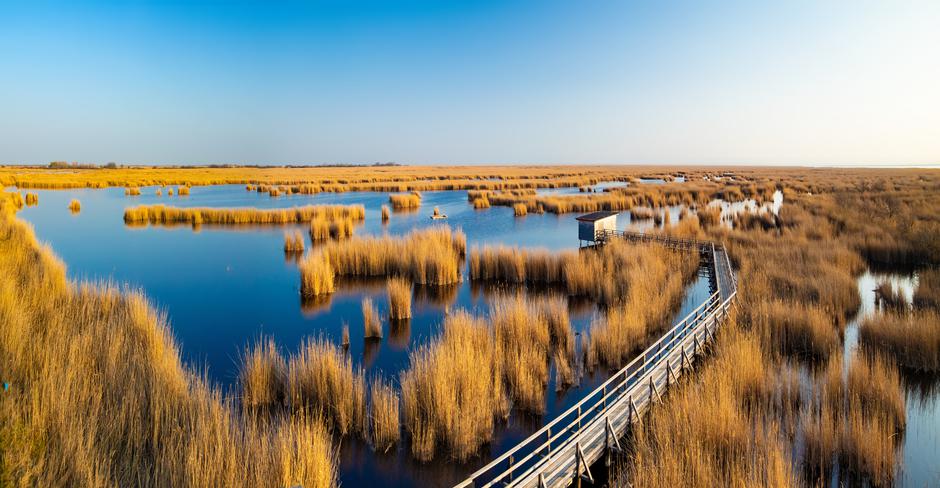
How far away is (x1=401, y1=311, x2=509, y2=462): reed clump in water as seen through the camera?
23.8 ft

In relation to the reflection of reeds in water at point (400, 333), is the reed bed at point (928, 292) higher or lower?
higher

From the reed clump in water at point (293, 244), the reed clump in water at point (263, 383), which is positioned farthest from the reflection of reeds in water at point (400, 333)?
the reed clump in water at point (293, 244)

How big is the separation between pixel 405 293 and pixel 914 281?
61.3ft

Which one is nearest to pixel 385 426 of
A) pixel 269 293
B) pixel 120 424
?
pixel 120 424

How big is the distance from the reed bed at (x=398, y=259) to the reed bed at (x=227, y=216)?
45.4 ft

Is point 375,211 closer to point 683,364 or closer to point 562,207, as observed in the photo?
point 562,207

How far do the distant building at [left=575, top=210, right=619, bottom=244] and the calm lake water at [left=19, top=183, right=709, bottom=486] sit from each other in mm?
1241

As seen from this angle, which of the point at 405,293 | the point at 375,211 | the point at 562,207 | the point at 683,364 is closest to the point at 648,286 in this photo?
the point at 683,364

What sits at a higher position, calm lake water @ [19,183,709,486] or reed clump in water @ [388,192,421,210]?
reed clump in water @ [388,192,421,210]

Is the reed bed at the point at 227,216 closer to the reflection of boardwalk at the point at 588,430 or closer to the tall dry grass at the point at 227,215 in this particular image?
the tall dry grass at the point at 227,215

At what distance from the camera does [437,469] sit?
702 centimetres

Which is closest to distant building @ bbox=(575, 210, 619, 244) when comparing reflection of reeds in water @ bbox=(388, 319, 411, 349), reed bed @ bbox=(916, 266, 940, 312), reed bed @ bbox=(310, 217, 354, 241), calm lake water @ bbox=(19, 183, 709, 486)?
calm lake water @ bbox=(19, 183, 709, 486)

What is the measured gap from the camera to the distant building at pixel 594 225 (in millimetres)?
23594

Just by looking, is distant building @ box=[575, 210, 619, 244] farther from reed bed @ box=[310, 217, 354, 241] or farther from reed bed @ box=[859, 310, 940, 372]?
reed bed @ box=[310, 217, 354, 241]
